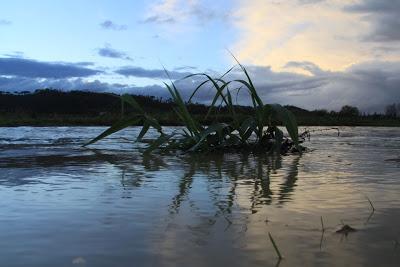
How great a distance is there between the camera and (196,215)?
2131mm

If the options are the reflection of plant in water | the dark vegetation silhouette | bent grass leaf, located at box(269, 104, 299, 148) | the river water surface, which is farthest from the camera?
the dark vegetation silhouette

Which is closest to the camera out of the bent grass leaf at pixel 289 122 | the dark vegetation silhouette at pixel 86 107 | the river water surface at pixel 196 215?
the river water surface at pixel 196 215

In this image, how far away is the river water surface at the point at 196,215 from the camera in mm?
1577

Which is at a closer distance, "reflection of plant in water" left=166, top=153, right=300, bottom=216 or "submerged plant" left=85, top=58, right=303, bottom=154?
"reflection of plant in water" left=166, top=153, right=300, bottom=216

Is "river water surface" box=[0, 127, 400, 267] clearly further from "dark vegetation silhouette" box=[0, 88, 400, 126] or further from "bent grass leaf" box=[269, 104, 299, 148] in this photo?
"dark vegetation silhouette" box=[0, 88, 400, 126]

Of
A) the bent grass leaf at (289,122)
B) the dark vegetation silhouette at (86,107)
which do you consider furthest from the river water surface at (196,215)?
the dark vegetation silhouette at (86,107)

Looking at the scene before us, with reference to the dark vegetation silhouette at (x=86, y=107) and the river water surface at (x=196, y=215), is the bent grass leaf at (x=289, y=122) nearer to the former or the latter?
the river water surface at (x=196, y=215)

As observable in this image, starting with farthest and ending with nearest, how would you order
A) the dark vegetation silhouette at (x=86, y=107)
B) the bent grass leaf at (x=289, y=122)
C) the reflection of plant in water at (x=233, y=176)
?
the dark vegetation silhouette at (x=86, y=107), the bent grass leaf at (x=289, y=122), the reflection of plant in water at (x=233, y=176)

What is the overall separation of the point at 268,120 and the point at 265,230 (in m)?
3.73

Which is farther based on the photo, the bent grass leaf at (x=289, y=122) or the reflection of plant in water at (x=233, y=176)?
the bent grass leaf at (x=289, y=122)

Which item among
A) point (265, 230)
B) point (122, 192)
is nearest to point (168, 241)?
point (265, 230)

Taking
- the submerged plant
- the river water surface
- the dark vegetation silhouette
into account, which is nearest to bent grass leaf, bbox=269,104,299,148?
the submerged plant

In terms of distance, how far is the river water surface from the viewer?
62.1 inches

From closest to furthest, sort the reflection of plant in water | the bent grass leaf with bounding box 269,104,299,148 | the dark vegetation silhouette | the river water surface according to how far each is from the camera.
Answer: the river water surface → the reflection of plant in water → the bent grass leaf with bounding box 269,104,299,148 → the dark vegetation silhouette
